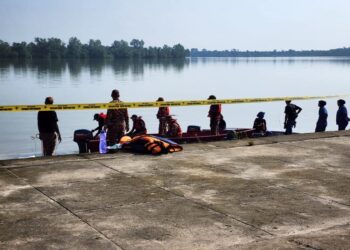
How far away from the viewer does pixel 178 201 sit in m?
6.50

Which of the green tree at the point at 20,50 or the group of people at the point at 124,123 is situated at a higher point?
the green tree at the point at 20,50

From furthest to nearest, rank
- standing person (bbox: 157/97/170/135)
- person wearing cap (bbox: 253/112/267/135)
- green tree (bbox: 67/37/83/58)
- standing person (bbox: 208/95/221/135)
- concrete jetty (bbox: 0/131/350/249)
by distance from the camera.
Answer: green tree (bbox: 67/37/83/58) < person wearing cap (bbox: 253/112/267/135) < standing person (bbox: 208/95/221/135) < standing person (bbox: 157/97/170/135) < concrete jetty (bbox: 0/131/350/249)

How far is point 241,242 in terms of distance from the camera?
16.8 ft

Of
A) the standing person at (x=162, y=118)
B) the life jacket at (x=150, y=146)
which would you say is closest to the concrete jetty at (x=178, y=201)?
the life jacket at (x=150, y=146)

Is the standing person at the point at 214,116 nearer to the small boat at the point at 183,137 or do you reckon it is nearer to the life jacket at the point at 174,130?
the small boat at the point at 183,137

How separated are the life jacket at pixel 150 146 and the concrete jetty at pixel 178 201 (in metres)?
0.25

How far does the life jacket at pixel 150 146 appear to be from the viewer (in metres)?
9.64

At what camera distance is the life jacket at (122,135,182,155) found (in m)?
9.64

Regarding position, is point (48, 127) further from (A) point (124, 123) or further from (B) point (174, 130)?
(B) point (174, 130)

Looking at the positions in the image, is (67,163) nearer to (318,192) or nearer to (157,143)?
(157,143)

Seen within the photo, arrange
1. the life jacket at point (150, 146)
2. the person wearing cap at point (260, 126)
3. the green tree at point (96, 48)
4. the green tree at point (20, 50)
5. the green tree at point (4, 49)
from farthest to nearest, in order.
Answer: the green tree at point (96, 48) → the green tree at point (20, 50) → the green tree at point (4, 49) → the person wearing cap at point (260, 126) → the life jacket at point (150, 146)

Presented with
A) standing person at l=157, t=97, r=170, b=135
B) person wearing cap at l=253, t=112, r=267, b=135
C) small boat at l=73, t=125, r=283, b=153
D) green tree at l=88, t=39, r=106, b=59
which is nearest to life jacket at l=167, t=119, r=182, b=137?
small boat at l=73, t=125, r=283, b=153

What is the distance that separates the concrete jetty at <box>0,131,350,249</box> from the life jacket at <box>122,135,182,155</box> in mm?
249

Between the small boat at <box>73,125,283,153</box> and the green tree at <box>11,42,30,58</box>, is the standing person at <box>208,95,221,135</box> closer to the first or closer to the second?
the small boat at <box>73,125,283,153</box>
